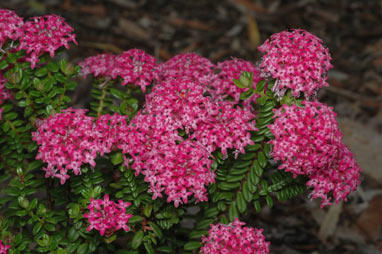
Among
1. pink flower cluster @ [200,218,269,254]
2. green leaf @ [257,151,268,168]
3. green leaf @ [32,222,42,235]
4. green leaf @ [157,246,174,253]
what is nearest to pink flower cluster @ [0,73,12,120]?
green leaf @ [32,222,42,235]

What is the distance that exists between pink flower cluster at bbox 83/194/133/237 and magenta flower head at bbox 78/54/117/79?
1202mm

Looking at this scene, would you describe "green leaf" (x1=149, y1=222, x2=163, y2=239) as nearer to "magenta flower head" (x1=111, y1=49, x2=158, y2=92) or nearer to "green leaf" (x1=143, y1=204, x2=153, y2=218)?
"green leaf" (x1=143, y1=204, x2=153, y2=218)

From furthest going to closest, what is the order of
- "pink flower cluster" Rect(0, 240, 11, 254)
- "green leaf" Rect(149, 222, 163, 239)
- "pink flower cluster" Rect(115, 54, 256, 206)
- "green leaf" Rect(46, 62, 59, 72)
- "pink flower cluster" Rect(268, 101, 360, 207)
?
"green leaf" Rect(46, 62, 59, 72)
"green leaf" Rect(149, 222, 163, 239)
"pink flower cluster" Rect(0, 240, 11, 254)
"pink flower cluster" Rect(268, 101, 360, 207)
"pink flower cluster" Rect(115, 54, 256, 206)

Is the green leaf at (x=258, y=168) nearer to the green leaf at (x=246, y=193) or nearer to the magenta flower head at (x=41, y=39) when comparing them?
the green leaf at (x=246, y=193)

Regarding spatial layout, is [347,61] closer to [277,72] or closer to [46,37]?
[277,72]

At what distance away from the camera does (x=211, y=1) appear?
953 cm

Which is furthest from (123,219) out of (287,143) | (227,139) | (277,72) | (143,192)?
(277,72)

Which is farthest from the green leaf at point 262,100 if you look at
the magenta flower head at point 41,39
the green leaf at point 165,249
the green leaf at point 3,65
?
the green leaf at point 3,65

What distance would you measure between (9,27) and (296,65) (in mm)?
2215

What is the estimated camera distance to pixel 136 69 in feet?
12.4

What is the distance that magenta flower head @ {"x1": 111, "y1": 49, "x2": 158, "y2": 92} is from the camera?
3768mm

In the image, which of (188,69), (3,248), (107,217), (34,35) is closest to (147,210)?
(107,217)

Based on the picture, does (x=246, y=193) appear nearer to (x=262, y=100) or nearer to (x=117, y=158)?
(x=262, y=100)

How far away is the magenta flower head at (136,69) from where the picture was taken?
12.4 ft
